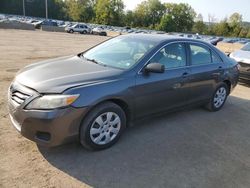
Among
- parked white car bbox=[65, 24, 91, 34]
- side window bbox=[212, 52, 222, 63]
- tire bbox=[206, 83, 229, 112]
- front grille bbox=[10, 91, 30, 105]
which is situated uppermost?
side window bbox=[212, 52, 222, 63]

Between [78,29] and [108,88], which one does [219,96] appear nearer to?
[108,88]

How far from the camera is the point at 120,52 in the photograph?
471cm

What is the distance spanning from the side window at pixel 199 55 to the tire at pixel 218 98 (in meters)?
0.74

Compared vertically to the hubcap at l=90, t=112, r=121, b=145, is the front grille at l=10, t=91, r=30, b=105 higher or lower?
higher

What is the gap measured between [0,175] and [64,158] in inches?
31.3

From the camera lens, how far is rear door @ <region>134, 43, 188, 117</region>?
4.26 metres

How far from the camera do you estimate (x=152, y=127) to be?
16.1 feet

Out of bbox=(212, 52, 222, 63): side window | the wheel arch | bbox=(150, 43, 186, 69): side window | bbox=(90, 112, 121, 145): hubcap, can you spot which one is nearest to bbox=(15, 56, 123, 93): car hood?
the wheel arch

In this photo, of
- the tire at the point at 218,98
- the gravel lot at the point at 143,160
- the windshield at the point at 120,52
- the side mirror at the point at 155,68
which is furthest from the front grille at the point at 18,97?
the tire at the point at 218,98

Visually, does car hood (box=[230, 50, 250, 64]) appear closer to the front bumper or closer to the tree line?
the front bumper

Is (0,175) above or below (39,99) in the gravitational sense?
below

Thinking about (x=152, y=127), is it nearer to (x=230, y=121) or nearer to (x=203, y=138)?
(x=203, y=138)

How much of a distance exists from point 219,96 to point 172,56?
1.94 metres

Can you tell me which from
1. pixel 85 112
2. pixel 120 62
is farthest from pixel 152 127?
pixel 85 112
